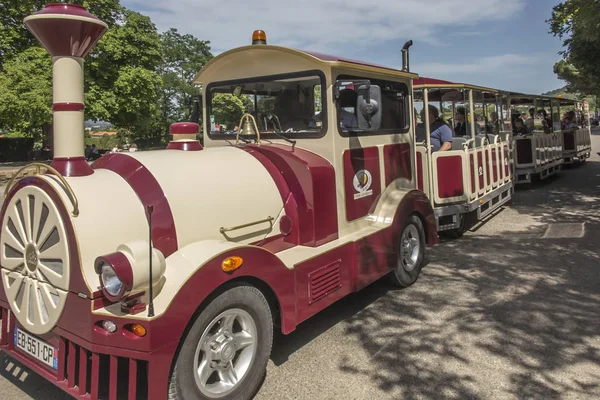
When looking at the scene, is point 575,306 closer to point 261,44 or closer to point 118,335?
point 261,44

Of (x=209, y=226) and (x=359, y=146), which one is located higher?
(x=359, y=146)

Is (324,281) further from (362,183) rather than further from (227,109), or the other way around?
(227,109)

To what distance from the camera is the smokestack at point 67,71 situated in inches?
Answer: 106

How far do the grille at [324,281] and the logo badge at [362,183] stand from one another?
782mm

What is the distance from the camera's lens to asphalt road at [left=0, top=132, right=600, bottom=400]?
3100 millimetres

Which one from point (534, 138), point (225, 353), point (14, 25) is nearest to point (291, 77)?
point (225, 353)

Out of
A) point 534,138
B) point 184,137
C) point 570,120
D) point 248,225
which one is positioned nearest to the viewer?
point 248,225

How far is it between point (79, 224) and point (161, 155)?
894mm

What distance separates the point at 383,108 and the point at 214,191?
2.27 meters

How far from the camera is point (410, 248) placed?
504 cm

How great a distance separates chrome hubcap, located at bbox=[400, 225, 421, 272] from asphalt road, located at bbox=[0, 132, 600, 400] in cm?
27

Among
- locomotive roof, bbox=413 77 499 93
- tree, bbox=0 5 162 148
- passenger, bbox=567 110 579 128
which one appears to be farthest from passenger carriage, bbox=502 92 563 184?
tree, bbox=0 5 162 148

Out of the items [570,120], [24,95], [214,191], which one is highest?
[24,95]

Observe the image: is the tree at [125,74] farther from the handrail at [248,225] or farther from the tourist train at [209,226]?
the handrail at [248,225]
